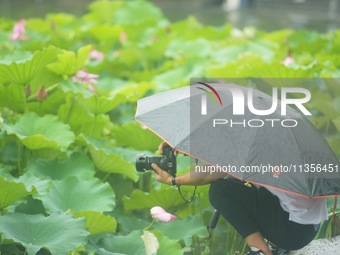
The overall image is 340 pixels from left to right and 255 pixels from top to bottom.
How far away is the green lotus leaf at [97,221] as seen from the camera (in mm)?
2385

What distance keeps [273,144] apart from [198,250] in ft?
2.59

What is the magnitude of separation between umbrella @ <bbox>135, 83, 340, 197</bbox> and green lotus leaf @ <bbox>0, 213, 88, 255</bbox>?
361mm

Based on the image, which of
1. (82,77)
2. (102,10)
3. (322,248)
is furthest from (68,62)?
(102,10)

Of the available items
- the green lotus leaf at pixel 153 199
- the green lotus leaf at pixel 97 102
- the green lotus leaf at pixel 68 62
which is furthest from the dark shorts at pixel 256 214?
the green lotus leaf at pixel 68 62

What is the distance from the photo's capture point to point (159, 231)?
7.94ft

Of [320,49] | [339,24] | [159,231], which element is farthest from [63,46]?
[339,24]

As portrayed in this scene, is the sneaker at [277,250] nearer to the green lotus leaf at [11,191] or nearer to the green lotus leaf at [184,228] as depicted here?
the green lotus leaf at [184,228]

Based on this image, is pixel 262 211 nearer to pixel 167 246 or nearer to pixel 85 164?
pixel 167 246

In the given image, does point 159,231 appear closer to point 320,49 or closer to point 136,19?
point 320,49

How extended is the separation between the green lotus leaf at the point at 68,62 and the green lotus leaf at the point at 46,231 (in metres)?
0.96

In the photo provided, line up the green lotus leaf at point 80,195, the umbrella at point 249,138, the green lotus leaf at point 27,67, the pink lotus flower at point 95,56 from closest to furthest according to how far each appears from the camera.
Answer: the umbrella at point 249,138
the green lotus leaf at point 80,195
the green lotus leaf at point 27,67
the pink lotus flower at point 95,56

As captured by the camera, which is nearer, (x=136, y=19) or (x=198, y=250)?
(x=198, y=250)

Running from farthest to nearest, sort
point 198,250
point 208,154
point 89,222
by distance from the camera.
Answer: point 198,250 < point 89,222 < point 208,154

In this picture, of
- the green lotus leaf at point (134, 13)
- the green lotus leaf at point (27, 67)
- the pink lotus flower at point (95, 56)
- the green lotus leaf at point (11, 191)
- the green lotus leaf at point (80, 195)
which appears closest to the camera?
the green lotus leaf at point (11, 191)
